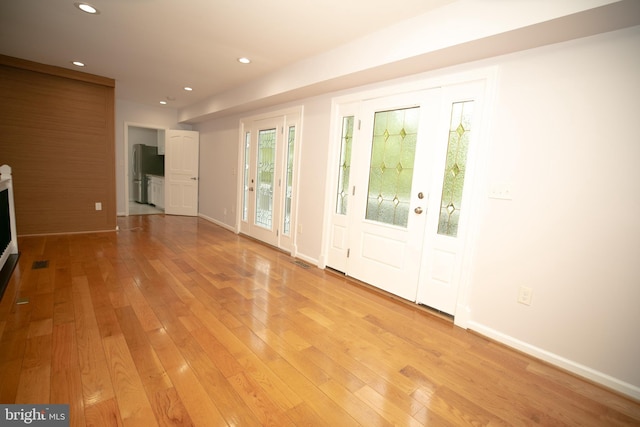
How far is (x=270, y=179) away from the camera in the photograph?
4.89m

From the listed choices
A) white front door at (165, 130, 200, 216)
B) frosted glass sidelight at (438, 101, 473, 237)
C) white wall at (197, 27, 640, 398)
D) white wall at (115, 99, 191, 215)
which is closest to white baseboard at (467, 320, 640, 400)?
white wall at (197, 27, 640, 398)

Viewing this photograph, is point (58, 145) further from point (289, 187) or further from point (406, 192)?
point (406, 192)

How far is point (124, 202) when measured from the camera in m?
6.51

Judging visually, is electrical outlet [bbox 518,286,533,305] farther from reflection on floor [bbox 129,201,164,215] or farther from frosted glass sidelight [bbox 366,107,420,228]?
reflection on floor [bbox 129,201,164,215]

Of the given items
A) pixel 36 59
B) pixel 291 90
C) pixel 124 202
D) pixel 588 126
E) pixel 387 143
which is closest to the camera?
pixel 588 126

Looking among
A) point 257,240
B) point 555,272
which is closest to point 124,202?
point 257,240

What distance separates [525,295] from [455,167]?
3.82 feet

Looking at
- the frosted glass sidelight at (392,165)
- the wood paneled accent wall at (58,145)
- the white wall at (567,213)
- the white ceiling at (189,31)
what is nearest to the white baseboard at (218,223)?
the wood paneled accent wall at (58,145)

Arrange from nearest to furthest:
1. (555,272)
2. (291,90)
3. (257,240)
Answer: (555,272), (291,90), (257,240)

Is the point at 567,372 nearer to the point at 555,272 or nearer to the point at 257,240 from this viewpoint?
the point at 555,272

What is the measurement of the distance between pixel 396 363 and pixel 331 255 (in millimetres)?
1927

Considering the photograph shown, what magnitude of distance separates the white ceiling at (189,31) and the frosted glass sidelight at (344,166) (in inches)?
34.4

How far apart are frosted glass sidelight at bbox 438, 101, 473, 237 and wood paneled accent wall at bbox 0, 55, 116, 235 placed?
17.3 feet

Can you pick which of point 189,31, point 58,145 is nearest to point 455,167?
point 189,31
